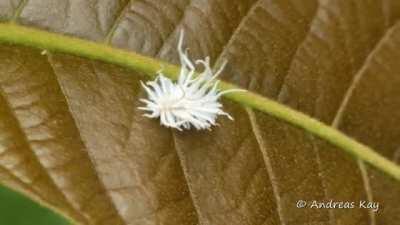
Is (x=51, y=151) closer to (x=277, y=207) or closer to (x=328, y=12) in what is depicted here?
(x=277, y=207)

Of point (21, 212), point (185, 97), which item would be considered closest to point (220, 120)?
point (185, 97)

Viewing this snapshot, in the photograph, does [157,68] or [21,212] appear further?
[21,212]

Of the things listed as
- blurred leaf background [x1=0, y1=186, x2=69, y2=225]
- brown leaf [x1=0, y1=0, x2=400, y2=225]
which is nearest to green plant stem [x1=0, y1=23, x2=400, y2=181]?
brown leaf [x1=0, y1=0, x2=400, y2=225]

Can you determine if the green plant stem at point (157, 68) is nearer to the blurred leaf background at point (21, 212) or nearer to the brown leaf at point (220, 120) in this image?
the brown leaf at point (220, 120)

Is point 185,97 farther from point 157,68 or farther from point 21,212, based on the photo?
point 21,212

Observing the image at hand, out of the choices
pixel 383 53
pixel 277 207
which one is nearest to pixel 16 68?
pixel 277 207

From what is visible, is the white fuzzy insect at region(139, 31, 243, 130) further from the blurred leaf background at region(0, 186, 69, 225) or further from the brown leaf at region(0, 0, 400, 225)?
the blurred leaf background at region(0, 186, 69, 225)

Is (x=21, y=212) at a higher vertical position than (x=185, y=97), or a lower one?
lower
